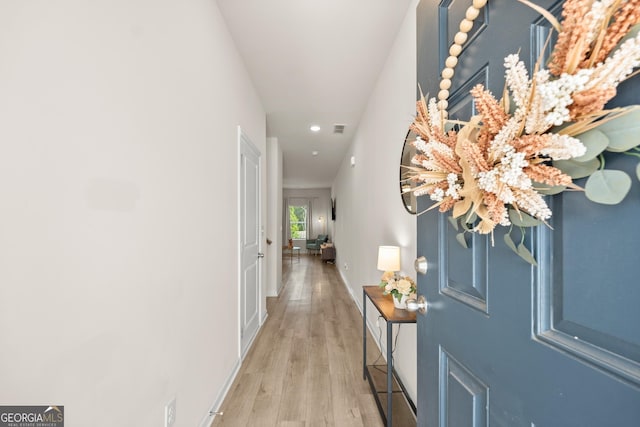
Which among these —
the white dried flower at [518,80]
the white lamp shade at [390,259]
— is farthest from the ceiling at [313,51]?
the white dried flower at [518,80]

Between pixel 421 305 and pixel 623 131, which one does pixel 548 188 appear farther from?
pixel 421 305

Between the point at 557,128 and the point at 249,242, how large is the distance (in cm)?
278

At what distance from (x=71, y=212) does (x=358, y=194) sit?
12.0ft

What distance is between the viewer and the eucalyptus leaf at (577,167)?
408mm

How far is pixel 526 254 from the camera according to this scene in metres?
0.49

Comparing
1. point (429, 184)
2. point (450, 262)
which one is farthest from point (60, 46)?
point (450, 262)

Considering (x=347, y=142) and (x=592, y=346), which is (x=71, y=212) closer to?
(x=592, y=346)

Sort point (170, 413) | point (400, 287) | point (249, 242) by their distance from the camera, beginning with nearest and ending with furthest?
1. point (170, 413)
2. point (400, 287)
3. point (249, 242)

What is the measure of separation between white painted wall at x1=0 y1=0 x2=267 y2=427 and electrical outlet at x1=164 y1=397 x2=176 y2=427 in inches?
1.3

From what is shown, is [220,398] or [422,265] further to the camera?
[220,398]

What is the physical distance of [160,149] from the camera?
126cm

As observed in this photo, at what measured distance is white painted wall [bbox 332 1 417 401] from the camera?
197 cm

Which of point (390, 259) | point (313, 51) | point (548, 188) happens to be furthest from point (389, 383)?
point (313, 51)

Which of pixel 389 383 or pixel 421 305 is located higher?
pixel 421 305
